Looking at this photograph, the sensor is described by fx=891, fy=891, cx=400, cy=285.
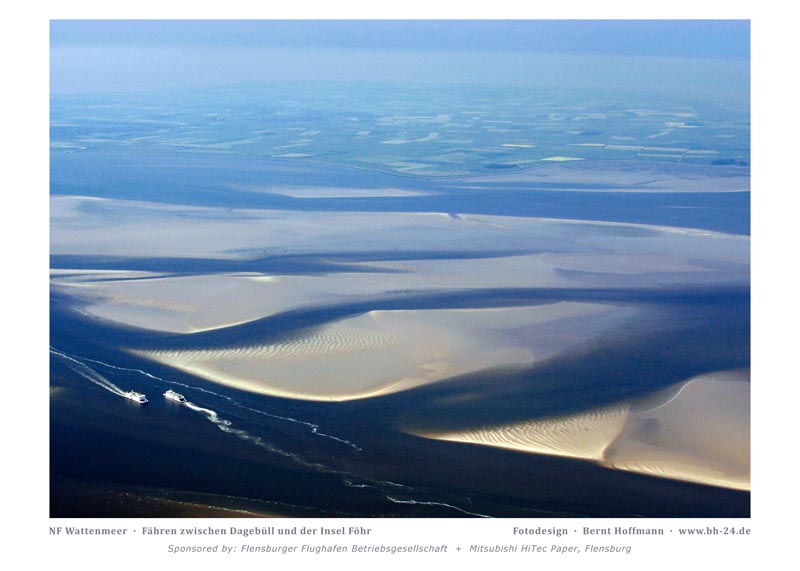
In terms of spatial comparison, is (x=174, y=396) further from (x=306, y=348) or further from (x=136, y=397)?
(x=306, y=348)

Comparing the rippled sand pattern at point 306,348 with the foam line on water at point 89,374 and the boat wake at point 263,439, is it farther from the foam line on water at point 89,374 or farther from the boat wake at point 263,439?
the foam line on water at point 89,374

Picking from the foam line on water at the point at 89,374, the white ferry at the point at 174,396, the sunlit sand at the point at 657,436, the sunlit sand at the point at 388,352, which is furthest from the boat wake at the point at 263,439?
the sunlit sand at the point at 657,436

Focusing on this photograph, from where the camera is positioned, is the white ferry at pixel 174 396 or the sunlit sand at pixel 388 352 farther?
the sunlit sand at pixel 388 352

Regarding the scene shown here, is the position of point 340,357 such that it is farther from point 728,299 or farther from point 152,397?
point 728,299

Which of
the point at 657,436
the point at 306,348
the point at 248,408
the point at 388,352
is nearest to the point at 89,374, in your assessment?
the point at 248,408

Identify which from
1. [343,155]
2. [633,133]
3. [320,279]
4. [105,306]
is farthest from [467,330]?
[633,133]

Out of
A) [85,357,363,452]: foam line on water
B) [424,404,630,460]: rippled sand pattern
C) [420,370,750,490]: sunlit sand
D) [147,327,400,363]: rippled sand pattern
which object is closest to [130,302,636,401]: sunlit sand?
[147,327,400,363]: rippled sand pattern

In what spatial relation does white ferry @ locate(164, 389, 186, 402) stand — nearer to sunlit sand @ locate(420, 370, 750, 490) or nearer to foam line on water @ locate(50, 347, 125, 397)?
foam line on water @ locate(50, 347, 125, 397)
